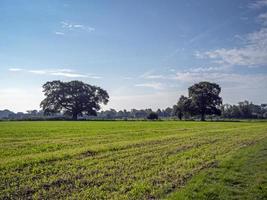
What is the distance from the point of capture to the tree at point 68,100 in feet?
450

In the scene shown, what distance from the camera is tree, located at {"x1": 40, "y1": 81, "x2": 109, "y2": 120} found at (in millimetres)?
137125

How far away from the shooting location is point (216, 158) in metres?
16.3

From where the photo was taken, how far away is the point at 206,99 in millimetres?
127188

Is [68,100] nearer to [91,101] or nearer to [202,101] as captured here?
[91,101]

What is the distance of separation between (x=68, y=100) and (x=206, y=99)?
5557 centimetres

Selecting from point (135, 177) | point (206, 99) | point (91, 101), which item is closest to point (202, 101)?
point (206, 99)

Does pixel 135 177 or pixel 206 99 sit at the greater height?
pixel 206 99

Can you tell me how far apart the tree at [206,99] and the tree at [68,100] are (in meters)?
42.4

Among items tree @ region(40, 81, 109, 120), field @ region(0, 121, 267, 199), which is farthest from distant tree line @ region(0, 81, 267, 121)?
field @ region(0, 121, 267, 199)

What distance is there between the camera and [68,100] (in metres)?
138

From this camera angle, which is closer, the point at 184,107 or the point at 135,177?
the point at 135,177

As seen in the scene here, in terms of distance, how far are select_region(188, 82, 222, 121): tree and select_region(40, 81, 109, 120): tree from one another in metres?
42.4

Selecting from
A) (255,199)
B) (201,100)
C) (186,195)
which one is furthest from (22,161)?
(201,100)

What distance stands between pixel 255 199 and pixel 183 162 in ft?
19.8
